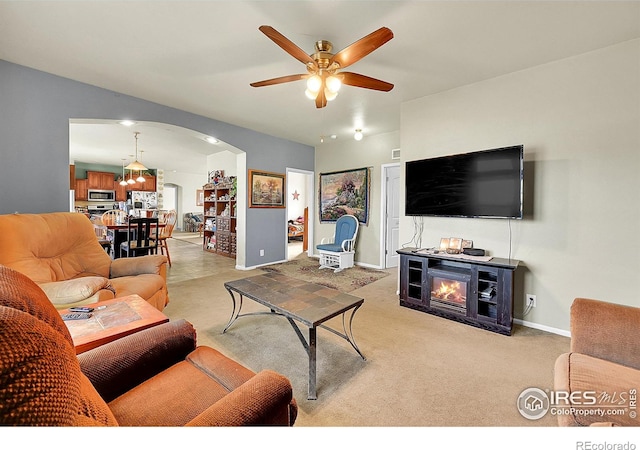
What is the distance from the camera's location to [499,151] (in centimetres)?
259

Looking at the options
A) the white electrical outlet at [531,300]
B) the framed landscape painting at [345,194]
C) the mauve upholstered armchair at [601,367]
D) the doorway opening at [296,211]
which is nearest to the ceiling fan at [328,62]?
the mauve upholstered armchair at [601,367]

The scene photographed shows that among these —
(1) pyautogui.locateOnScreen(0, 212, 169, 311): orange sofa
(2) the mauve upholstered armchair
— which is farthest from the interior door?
(1) pyautogui.locateOnScreen(0, 212, 169, 311): orange sofa

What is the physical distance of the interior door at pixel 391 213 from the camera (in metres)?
5.02

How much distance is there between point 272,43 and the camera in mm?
2256

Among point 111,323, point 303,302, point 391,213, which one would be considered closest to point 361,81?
point 303,302

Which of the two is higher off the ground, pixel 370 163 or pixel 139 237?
pixel 370 163

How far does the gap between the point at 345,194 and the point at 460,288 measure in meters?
3.25

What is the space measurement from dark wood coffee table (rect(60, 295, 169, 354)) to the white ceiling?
203cm

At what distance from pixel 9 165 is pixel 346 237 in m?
4.50

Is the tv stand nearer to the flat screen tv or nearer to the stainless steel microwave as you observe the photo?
the flat screen tv

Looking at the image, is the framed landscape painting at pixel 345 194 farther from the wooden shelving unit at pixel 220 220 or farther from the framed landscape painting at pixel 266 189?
the wooden shelving unit at pixel 220 220

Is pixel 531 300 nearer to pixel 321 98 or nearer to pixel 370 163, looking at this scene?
pixel 321 98

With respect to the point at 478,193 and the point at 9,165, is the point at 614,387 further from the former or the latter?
the point at 9,165

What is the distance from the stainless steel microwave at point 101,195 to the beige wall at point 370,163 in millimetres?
7989
